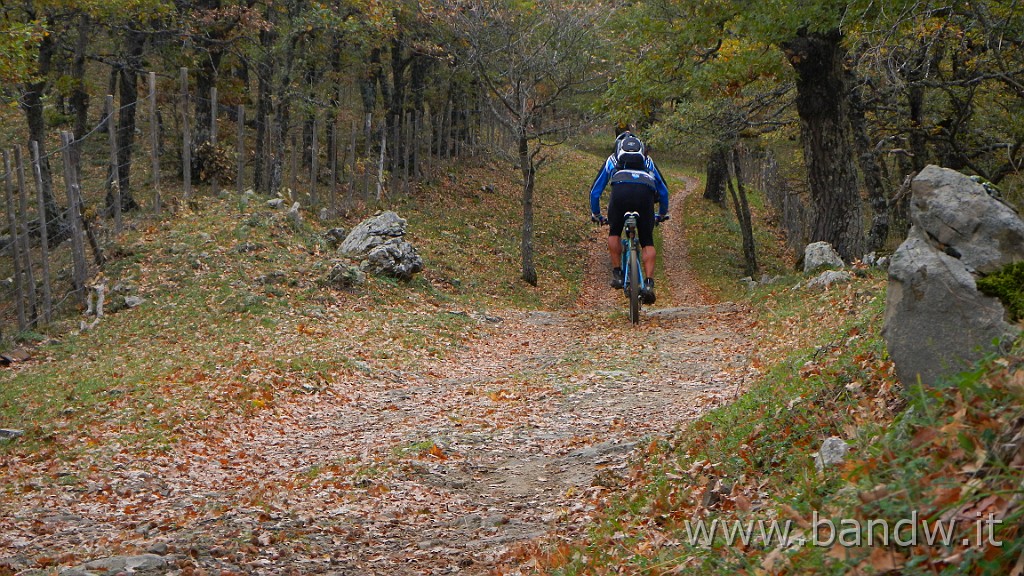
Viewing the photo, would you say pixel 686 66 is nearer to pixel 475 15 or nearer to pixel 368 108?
pixel 475 15

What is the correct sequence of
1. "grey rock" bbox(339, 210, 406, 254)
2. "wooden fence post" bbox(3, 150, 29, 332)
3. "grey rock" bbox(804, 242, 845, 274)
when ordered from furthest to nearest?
"grey rock" bbox(339, 210, 406, 254), "grey rock" bbox(804, 242, 845, 274), "wooden fence post" bbox(3, 150, 29, 332)

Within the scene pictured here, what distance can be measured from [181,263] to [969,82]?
1309 cm

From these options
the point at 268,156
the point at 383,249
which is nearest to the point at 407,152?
the point at 268,156

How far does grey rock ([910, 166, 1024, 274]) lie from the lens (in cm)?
428

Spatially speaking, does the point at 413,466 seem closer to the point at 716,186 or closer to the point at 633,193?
the point at 633,193

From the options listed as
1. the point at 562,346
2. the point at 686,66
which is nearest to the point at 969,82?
the point at 686,66

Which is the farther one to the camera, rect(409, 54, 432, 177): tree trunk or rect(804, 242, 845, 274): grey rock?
rect(409, 54, 432, 177): tree trunk

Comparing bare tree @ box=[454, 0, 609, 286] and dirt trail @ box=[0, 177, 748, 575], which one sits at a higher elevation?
bare tree @ box=[454, 0, 609, 286]

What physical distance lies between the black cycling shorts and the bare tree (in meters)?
9.28

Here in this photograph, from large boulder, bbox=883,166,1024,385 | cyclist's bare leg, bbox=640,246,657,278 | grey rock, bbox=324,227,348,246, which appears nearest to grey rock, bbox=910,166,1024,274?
large boulder, bbox=883,166,1024,385

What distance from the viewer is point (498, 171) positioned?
1473 inches

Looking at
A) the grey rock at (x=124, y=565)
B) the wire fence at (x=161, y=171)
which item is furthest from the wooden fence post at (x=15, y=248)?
the grey rock at (x=124, y=565)

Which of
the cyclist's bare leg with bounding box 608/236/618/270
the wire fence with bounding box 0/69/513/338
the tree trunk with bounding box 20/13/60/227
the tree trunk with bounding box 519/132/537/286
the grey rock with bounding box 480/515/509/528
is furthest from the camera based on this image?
the tree trunk with bounding box 519/132/537/286

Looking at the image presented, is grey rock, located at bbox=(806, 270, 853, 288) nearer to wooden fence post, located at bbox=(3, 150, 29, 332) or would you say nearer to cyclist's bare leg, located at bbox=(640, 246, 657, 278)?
cyclist's bare leg, located at bbox=(640, 246, 657, 278)
